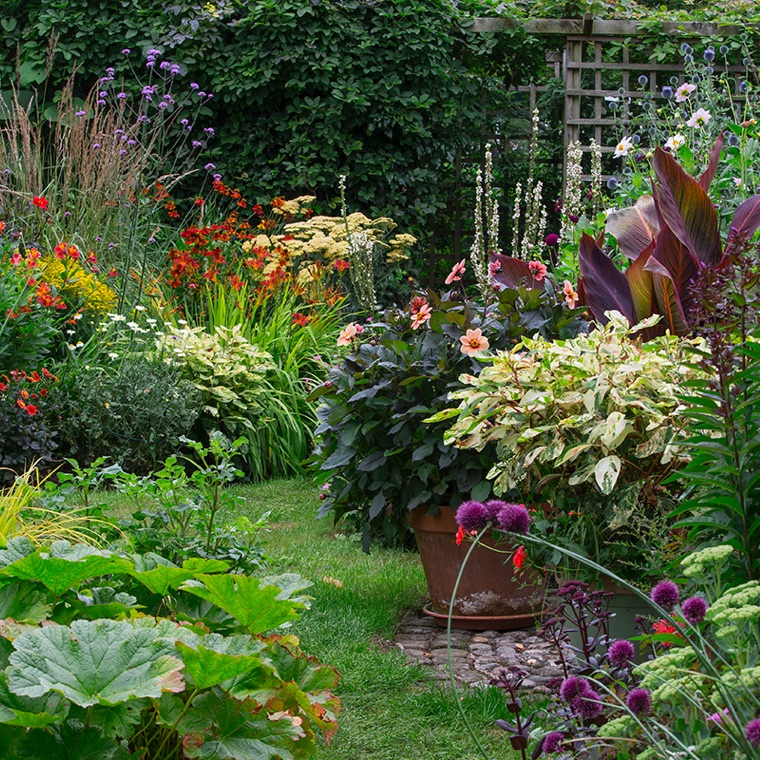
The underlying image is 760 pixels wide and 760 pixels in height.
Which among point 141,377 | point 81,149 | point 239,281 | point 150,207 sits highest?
point 81,149

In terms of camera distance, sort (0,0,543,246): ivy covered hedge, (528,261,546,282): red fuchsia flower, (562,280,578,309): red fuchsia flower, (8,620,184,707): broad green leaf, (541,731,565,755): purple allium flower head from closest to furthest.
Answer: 1. (541,731,565,755): purple allium flower head
2. (8,620,184,707): broad green leaf
3. (562,280,578,309): red fuchsia flower
4. (528,261,546,282): red fuchsia flower
5. (0,0,543,246): ivy covered hedge

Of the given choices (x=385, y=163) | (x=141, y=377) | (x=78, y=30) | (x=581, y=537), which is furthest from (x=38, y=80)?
(x=581, y=537)

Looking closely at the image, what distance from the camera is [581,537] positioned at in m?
2.53

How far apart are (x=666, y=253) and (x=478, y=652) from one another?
4.91 feet

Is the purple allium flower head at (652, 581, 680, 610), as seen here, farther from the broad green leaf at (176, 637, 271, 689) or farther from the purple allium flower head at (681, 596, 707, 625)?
the broad green leaf at (176, 637, 271, 689)

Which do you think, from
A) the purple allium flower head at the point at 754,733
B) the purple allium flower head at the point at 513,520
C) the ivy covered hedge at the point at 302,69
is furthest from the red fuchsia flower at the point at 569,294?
the ivy covered hedge at the point at 302,69

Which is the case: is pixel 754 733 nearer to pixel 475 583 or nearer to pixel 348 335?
pixel 475 583

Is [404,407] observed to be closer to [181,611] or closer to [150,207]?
[181,611]

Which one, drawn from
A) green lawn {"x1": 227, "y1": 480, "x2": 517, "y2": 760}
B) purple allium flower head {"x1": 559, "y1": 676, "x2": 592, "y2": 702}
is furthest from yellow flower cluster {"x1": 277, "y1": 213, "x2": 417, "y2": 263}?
purple allium flower head {"x1": 559, "y1": 676, "x2": 592, "y2": 702}

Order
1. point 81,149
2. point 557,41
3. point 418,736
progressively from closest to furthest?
point 418,736
point 81,149
point 557,41

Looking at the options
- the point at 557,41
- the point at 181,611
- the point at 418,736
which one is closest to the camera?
the point at 181,611

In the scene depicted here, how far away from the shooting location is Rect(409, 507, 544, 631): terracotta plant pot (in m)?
3.08

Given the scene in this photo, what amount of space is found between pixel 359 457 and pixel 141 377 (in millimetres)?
2337

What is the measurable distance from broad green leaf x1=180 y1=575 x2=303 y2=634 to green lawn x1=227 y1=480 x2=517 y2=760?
0.54 metres
